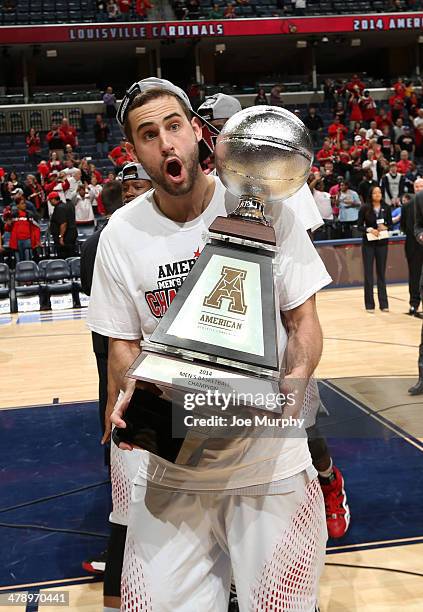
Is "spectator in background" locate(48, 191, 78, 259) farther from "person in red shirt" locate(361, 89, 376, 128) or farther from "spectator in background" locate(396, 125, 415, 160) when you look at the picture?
"person in red shirt" locate(361, 89, 376, 128)

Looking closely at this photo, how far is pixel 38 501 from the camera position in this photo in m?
4.11

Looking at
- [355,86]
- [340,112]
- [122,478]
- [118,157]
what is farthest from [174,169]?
[355,86]

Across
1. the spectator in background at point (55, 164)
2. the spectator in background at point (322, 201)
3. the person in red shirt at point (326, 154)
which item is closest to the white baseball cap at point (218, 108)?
the spectator in background at point (322, 201)

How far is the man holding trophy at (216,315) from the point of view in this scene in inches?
59.4

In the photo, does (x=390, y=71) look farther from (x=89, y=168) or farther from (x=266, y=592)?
(x=266, y=592)

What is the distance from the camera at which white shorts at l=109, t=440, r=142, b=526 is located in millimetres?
2438

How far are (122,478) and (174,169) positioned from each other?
4.05 ft

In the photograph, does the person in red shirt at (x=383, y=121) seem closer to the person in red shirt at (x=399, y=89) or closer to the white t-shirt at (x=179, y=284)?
the person in red shirt at (x=399, y=89)

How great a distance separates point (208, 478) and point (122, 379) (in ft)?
1.00

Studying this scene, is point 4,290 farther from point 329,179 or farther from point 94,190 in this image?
point 329,179

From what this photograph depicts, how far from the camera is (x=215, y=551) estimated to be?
178cm

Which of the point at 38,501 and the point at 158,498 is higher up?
the point at 158,498

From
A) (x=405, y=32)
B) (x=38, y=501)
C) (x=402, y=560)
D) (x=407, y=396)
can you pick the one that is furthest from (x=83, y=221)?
(x=405, y=32)

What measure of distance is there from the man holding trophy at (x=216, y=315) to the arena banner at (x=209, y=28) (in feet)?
74.2
